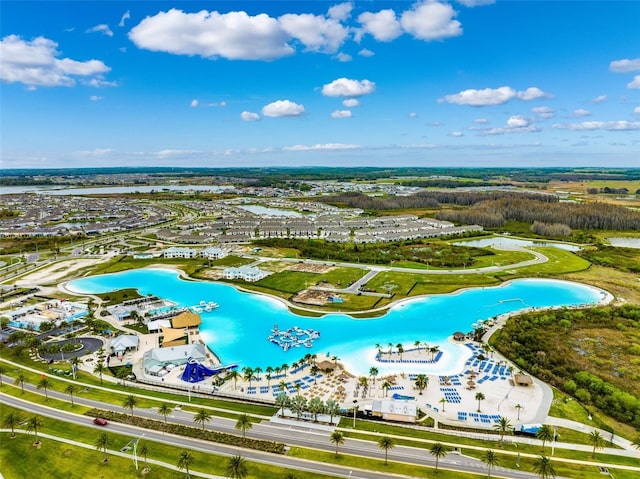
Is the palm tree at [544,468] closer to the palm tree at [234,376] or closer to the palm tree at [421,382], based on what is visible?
the palm tree at [421,382]

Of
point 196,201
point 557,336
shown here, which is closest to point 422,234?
point 557,336

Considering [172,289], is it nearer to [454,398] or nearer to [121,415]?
[121,415]

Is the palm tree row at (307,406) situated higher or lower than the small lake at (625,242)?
lower

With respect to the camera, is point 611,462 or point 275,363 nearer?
point 611,462

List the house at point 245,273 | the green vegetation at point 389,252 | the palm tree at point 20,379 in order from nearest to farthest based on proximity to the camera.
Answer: the palm tree at point 20,379
the house at point 245,273
the green vegetation at point 389,252

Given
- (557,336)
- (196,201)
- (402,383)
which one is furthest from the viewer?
(196,201)

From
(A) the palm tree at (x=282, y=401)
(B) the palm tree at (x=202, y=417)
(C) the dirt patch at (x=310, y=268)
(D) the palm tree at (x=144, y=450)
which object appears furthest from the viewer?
(C) the dirt patch at (x=310, y=268)

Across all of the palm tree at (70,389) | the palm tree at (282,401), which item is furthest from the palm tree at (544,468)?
the palm tree at (70,389)
